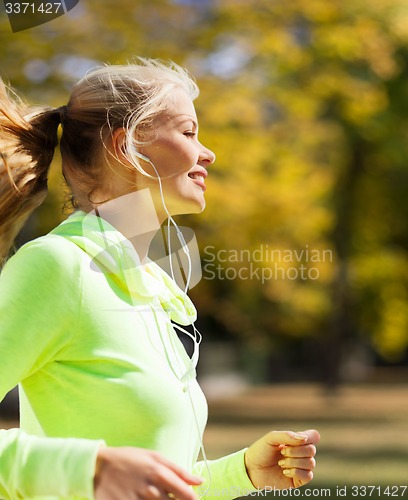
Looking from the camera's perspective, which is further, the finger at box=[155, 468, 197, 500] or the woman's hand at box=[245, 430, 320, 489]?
the woman's hand at box=[245, 430, 320, 489]

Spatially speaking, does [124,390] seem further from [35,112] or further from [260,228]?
[260,228]

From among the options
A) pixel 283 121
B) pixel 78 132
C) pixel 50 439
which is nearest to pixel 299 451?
pixel 50 439

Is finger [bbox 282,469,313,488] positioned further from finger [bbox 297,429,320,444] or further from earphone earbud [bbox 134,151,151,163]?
earphone earbud [bbox 134,151,151,163]

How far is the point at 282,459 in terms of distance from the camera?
1.82 metres

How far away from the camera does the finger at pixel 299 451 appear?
1771 mm

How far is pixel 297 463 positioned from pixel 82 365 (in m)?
0.52

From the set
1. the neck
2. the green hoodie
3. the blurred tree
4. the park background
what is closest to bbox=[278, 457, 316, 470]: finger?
the green hoodie

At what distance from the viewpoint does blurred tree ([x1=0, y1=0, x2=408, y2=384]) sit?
10.1 meters

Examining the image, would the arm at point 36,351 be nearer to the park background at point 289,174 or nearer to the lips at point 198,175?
the lips at point 198,175

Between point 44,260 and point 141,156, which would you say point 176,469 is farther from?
point 141,156

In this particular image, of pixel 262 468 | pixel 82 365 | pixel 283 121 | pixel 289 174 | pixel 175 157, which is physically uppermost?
pixel 175 157

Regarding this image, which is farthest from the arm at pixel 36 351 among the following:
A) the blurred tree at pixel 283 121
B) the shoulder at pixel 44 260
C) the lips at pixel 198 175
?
the blurred tree at pixel 283 121

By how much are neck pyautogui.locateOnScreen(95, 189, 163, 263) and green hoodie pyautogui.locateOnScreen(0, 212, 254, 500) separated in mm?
66

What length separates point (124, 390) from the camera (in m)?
1.51
